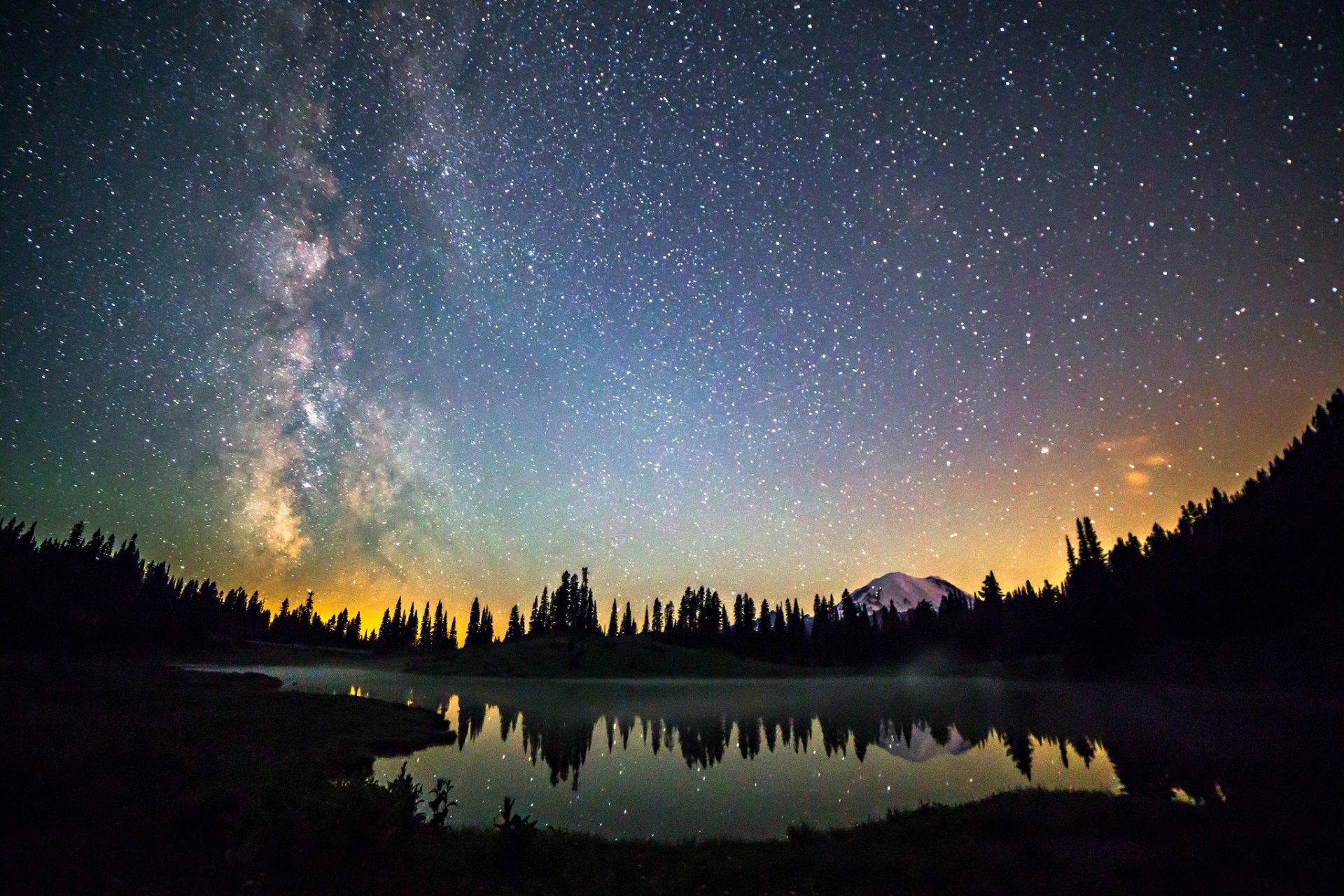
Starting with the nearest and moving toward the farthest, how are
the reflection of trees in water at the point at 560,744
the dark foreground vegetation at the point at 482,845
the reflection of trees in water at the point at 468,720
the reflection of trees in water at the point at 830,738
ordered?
the dark foreground vegetation at the point at 482,845 → the reflection of trees in water at the point at 830,738 → the reflection of trees in water at the point at 560,744 → the reflection of trees in water at the point at 468,720

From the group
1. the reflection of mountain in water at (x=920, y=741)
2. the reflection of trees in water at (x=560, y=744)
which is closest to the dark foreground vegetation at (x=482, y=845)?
the reflection of trees in water at (x=560, y=744)

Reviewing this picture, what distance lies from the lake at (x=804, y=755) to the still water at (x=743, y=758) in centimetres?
16

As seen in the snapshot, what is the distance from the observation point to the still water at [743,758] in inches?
886

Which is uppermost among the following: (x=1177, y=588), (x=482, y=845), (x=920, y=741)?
(x=1177, y=588)

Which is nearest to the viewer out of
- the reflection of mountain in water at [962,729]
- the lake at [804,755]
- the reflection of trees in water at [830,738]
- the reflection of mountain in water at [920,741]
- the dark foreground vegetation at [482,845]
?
the dark foreground vegetation at [482,845]

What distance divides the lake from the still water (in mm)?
158

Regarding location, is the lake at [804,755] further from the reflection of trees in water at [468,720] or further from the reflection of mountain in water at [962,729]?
the reflection of trees in water at [468,720]

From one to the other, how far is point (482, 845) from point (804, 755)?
25.3m

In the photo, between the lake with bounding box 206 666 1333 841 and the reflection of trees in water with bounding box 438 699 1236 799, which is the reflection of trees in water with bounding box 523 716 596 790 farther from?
the lake with bounding box 206 666 1333 841

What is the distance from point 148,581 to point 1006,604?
858 ft

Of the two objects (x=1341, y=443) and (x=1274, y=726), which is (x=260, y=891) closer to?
(x=1274, y=726)

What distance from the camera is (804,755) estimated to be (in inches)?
1368

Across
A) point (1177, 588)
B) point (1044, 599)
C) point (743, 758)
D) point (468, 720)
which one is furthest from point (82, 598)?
point (1044, 599)

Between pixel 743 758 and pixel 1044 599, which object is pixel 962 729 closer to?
pixel 743 758
